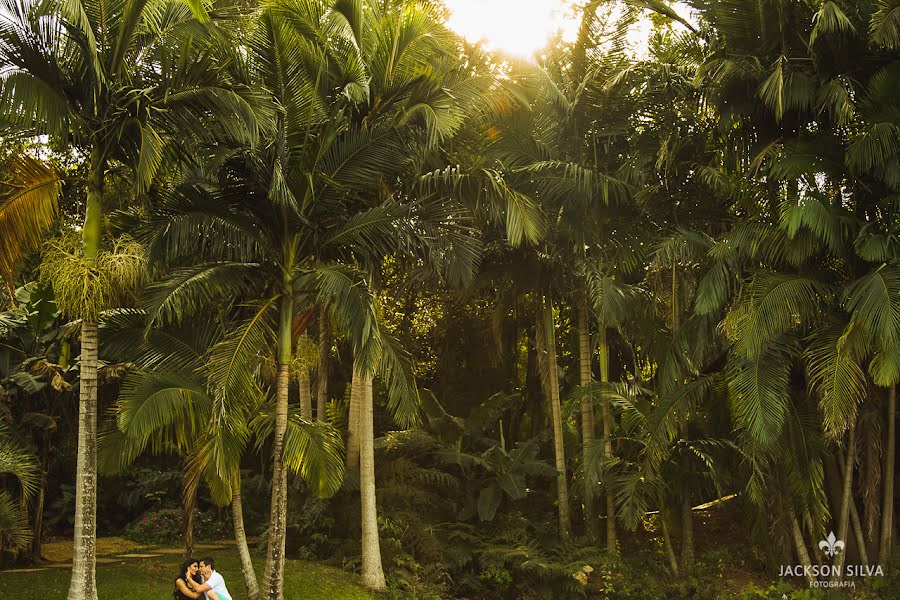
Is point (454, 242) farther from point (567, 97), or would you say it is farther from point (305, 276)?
point (567, 97)

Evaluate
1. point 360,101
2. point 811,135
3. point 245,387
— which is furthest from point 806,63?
point 245,387

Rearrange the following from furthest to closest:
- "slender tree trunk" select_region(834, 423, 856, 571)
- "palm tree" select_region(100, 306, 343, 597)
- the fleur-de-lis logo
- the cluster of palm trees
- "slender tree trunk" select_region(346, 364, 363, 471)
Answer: "slender tree trunk" select_region(346, 364, 363, 471) < the fleur-de-lis logo < "slender tree trunk" select_region(834, 423, 856, 571) < "palm tree" select_region(100, 306, 343, 597) < the cluster of palm trees

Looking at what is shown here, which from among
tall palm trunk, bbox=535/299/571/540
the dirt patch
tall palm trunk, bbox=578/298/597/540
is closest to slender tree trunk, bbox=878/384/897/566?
tall palm trunk, bbox=578/298/597/540

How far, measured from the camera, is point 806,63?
39.5ft

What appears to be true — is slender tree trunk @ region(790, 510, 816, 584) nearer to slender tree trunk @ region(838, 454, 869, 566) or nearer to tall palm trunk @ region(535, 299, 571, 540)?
slender tree trunk @ region(838, 454, 869, 566)

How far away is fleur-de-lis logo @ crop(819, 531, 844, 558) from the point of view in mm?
12203

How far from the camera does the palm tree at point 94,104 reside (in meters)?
8.26

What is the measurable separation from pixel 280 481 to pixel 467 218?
4483mm

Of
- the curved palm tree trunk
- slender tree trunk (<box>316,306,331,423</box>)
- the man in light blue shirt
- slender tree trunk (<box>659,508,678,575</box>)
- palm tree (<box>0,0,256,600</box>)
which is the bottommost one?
slender tree trunk (<box>659,508,678,575</box>)

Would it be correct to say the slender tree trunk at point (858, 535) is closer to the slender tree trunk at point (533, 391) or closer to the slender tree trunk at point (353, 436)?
the slender tree trunk at point (533, 391)

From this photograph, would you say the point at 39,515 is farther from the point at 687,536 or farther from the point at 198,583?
the point at 687,536

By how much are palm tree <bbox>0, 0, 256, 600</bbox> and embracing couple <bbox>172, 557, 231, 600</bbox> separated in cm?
140

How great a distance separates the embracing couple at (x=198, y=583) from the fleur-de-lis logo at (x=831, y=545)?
9.12 metres

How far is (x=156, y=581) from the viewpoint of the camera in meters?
11.0
